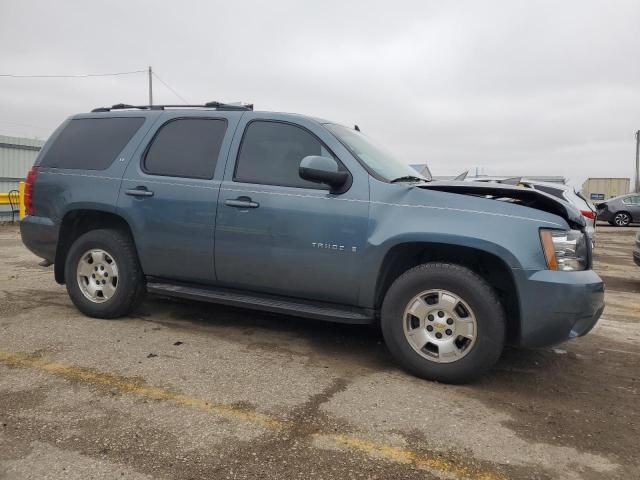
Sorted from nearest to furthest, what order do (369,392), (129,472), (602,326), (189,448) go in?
1. (129,472)
2. (189,448)
3. (369,392)
4. (602,326)

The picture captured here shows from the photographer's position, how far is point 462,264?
372 cm

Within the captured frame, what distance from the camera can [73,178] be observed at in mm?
4785

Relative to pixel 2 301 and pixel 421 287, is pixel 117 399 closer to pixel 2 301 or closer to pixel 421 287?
pixel 421 287

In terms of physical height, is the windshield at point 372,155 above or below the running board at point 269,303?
above

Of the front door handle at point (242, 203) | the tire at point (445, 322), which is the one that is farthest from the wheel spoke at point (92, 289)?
the tire at point (445, 322)

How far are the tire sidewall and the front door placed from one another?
0.96 metres

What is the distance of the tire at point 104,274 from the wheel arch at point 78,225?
4.1 inches

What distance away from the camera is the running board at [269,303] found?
12.5 feet

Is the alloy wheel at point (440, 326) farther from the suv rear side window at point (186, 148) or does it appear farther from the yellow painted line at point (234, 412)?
the suv rear side window at point (186, 148)

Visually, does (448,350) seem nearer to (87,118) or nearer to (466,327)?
(466,327)

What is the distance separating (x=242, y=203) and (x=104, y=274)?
162cm

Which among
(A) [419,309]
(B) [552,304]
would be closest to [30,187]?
(A) [419,309]

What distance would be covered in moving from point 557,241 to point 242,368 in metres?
2.28

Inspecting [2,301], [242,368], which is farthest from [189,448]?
Result: [2,301]
